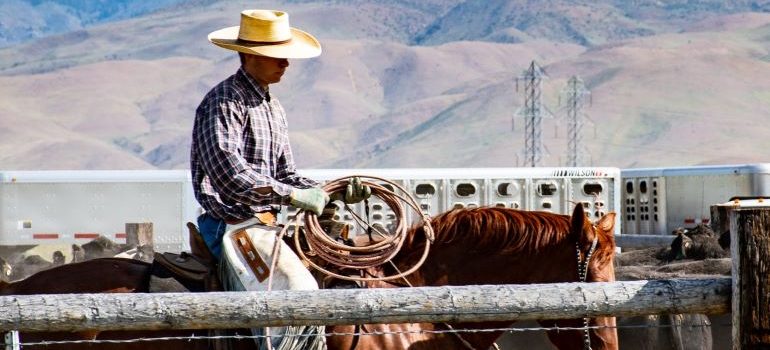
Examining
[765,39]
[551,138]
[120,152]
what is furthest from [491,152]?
[765,39]

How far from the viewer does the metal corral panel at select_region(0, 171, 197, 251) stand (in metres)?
18.6

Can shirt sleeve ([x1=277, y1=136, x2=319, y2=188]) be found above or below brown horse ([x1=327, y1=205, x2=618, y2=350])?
above

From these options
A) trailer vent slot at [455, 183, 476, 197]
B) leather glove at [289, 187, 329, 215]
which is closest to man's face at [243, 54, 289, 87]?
leather glove at [289, 187, 329, 215]

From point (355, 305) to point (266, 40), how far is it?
1.83 metres

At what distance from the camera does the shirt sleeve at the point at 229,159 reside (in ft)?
18.0

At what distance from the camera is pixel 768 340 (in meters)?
4.41

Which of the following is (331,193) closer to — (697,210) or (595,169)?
(595,169)

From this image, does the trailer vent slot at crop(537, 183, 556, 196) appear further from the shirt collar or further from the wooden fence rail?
the wooden fence rail

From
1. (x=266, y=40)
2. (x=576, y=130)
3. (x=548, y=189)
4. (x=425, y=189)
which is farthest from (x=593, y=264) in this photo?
(x=576, y=130)

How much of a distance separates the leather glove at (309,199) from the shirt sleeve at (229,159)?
1.5 inches

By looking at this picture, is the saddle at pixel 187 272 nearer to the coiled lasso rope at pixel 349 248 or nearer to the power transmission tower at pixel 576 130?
the coiled lasso rope at pixel 349 248

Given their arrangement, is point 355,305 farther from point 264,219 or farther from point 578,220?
point 578,220

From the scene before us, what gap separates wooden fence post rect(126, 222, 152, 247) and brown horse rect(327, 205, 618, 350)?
1030cm

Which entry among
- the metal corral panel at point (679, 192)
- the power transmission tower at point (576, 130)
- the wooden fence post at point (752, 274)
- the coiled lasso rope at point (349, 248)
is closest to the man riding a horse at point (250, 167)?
the coiled lasso rope at point (349, 248)
